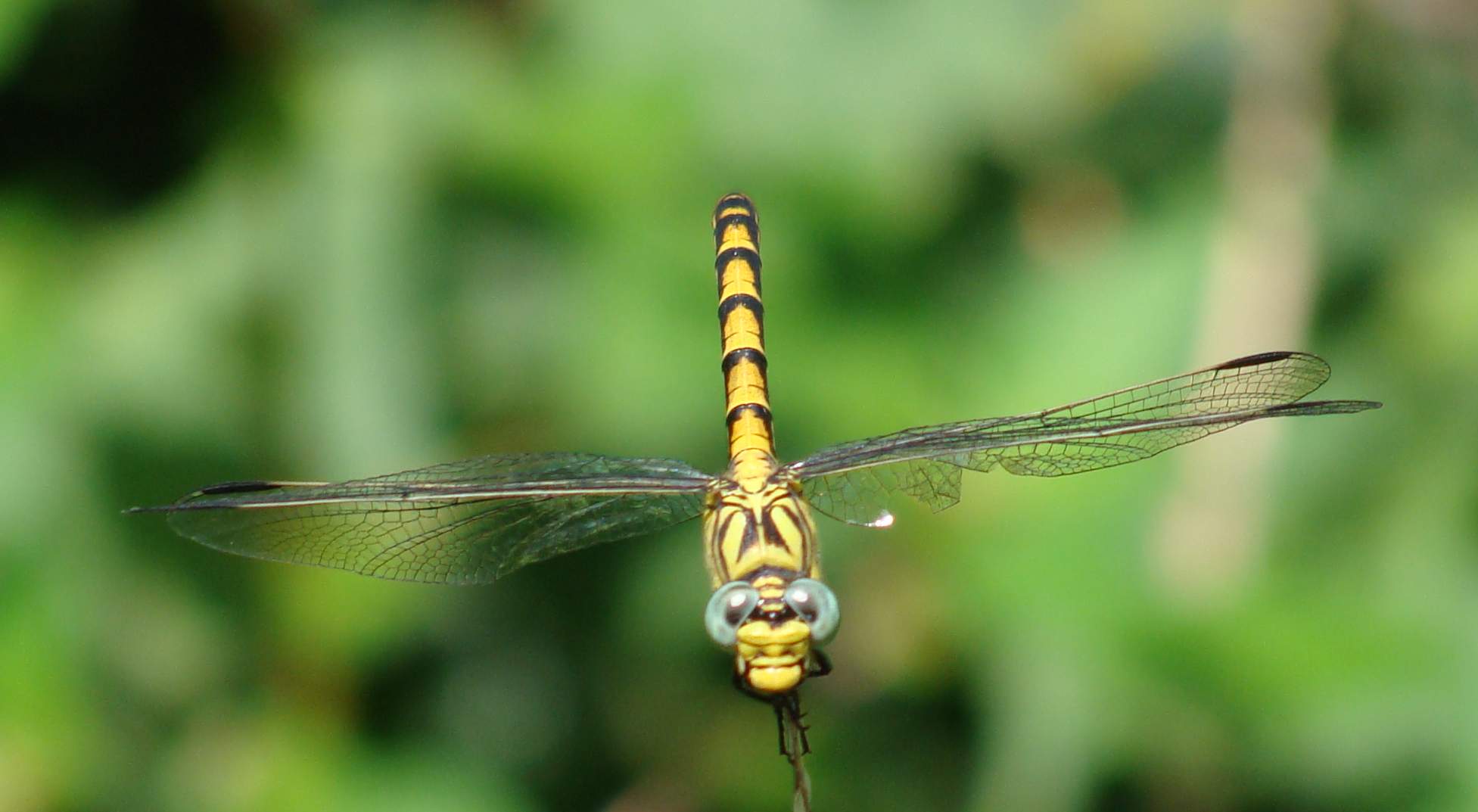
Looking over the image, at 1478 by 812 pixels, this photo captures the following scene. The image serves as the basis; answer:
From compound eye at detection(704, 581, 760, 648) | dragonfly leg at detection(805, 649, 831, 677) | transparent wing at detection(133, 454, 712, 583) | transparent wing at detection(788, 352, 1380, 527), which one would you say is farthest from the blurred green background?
compound eye at detection(704, 581, 760, 648)

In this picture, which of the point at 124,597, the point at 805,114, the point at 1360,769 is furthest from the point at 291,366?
the point at 1360,769

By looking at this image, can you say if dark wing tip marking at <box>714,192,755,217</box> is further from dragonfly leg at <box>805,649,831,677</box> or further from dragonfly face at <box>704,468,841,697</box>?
dragonfly leg at <box>805,649,831,677</box>

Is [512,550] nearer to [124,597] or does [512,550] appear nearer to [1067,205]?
[124,597]

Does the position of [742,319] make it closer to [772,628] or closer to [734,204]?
[734,204]

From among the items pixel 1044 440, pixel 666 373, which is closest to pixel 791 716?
pixel 1044 440

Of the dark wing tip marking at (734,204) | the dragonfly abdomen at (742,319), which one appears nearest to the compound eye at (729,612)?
the dragonfly abdomen at (742,319)

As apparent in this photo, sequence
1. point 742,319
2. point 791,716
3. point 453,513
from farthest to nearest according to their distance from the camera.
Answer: point 742,319
point 453,513
point 791,716
